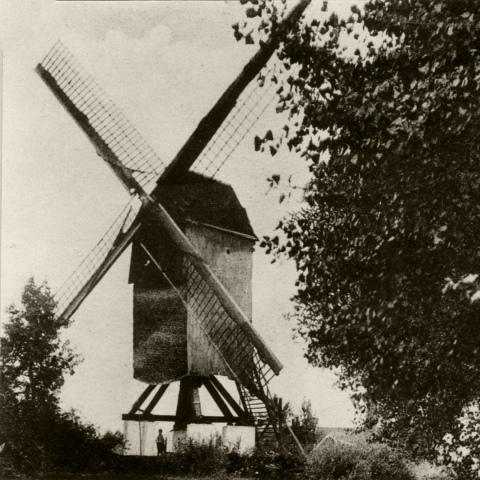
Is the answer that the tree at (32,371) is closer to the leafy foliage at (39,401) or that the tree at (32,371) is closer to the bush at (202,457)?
the leafy foliage at (39,401)

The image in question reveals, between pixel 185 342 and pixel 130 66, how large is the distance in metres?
6.15

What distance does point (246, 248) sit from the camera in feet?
58.2

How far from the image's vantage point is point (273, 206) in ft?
53.5

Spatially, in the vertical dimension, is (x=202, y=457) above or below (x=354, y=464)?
above

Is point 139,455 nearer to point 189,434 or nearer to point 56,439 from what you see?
point 189,434

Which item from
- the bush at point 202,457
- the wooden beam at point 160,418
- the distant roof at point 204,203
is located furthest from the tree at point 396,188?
the wooden beam at point 160,418

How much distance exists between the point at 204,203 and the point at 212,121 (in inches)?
94.0

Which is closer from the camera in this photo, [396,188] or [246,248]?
[396,188]

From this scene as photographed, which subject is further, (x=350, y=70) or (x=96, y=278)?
(x=96, y=278)

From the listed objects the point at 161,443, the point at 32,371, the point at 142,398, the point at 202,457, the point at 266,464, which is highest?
the point at 32,371

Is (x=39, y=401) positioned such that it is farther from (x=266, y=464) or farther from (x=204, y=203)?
(x=204, y=203)

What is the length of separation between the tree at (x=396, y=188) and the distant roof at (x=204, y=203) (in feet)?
17.2

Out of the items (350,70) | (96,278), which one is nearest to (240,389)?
(96,278)

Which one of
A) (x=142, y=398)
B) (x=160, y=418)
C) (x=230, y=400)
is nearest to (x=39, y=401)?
(x=142, y=398)
